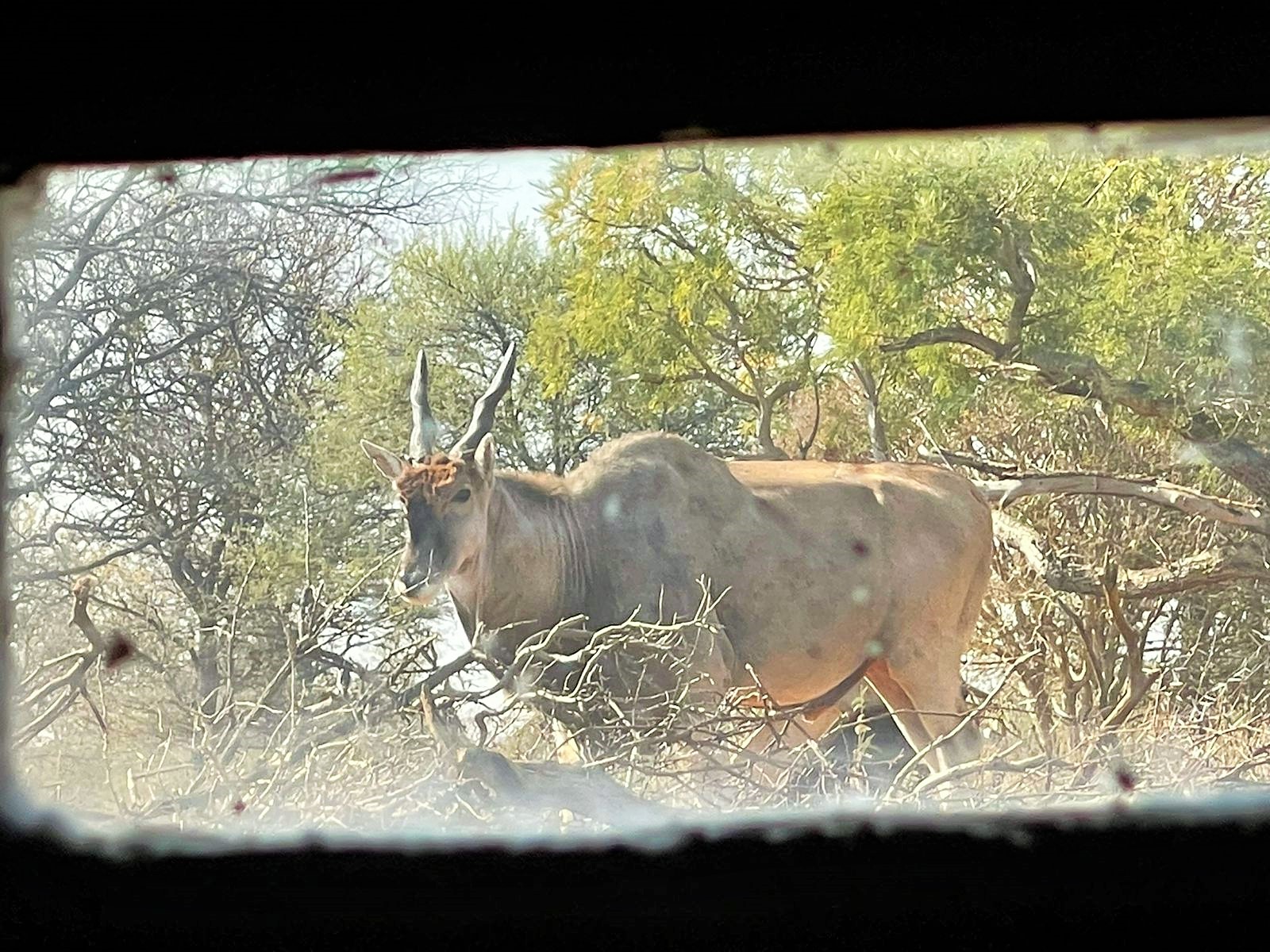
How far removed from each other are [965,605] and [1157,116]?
8.84 feet

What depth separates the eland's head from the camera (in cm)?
251

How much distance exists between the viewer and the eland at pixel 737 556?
261 centimetres

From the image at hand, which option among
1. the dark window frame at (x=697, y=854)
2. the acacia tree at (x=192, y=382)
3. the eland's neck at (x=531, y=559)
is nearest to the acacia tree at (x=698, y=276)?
the acacia tree at (x=192, y=382)

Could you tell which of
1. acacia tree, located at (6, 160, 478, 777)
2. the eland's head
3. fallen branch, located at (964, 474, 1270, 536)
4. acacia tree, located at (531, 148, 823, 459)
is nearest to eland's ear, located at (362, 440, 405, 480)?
the eland's head

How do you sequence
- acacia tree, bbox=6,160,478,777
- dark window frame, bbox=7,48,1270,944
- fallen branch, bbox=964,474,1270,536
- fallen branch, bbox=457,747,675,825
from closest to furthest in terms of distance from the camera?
dark window frame, bbox=7,48,1270,944, fallen branch, bbox=457,747,675,825, acacia tree, bbox=6,160,478,777, fallen branch, bbox=964,474,1270,536

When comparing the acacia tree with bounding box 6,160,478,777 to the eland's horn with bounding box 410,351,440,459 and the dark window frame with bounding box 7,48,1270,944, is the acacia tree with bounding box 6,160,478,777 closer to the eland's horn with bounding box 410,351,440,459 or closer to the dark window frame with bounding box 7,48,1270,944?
the eland's horn with bounding box 410,351,440,459

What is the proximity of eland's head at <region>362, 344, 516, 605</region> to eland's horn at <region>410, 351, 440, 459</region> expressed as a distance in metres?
0.01

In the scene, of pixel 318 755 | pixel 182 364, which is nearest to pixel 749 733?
pixel 318 755

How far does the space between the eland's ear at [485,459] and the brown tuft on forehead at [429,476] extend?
41mm

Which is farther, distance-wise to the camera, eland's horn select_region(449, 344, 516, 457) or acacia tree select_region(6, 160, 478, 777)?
acacia tree select_region(6, 160, 478, 777)

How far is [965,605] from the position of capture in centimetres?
308

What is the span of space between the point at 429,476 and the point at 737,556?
2.10 feet

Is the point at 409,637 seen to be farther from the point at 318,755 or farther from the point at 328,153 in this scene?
the point at 328,153

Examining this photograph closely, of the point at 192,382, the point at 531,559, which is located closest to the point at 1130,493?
the point at 531,559
